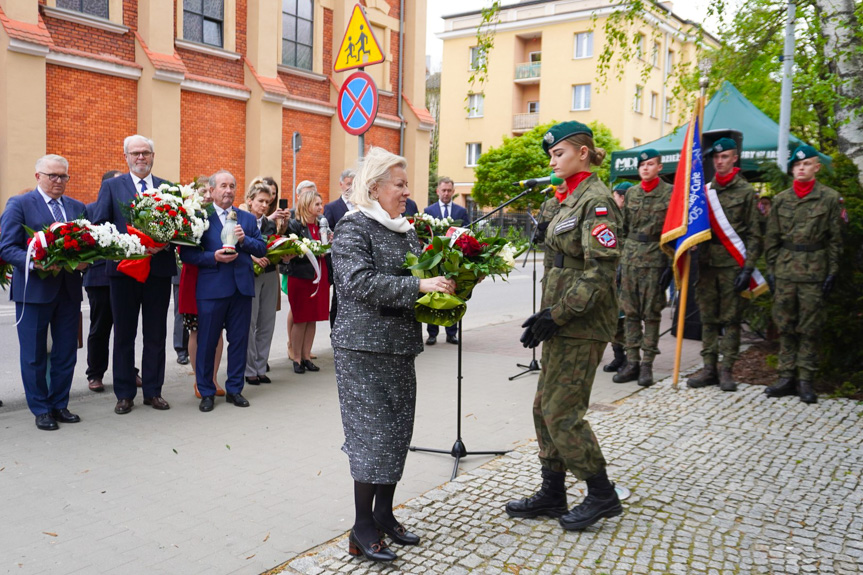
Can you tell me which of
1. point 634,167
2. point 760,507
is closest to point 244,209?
point 760,507

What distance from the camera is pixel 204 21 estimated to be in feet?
68.8

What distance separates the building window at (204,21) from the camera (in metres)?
20.5

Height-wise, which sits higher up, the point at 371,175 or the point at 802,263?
the point at 371,175

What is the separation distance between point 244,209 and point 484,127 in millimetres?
→ 47405

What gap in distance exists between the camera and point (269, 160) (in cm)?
2241

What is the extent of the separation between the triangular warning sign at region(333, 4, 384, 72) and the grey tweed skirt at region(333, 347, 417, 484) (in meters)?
5.17

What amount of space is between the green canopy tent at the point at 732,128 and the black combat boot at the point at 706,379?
415 centimetres

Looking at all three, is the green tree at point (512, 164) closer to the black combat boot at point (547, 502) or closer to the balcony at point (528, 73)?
the balcony at point (528, 73)

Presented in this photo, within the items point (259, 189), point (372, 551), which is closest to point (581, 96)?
point (259, 189)

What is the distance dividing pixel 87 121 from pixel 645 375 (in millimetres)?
15888

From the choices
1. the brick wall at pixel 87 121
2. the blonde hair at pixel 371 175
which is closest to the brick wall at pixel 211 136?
the brick wall at pixel 87 121

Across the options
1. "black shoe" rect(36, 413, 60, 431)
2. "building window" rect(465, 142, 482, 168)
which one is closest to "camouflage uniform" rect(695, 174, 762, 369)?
"black shoe" rect(36, 413, 60, 431)

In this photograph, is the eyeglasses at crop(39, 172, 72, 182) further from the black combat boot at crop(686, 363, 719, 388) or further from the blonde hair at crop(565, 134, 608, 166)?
the black combat boot at crop(686, 363, 719, 388)

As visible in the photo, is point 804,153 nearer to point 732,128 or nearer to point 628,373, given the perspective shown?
point 628,373
